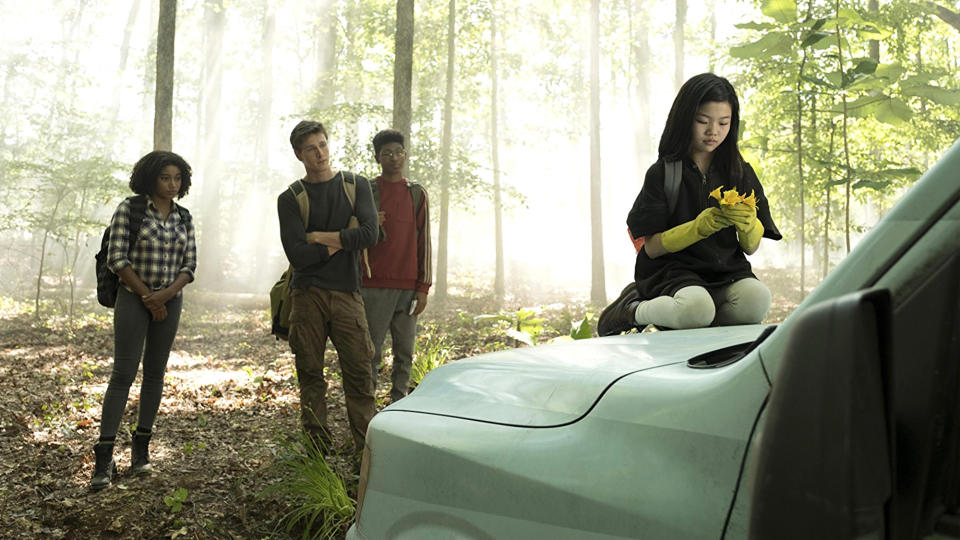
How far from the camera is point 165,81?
1172cm

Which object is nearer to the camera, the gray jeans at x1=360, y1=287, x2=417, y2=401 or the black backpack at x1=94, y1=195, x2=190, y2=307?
the black backpack at x1=94, y1=195, x2=190, y2=307

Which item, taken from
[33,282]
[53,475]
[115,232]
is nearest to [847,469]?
[115,232]

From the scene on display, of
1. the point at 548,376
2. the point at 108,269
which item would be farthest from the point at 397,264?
the point at 548,376

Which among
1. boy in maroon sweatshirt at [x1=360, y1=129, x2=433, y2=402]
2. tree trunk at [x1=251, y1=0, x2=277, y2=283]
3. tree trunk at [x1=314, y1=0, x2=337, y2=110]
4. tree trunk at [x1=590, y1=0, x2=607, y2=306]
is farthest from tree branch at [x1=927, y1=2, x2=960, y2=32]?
tree trunk at [x1=251, y1=0, x2=277, y2=283]

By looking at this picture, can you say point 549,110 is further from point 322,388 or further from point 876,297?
point 876,297

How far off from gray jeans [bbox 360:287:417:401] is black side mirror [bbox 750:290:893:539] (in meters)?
5.25

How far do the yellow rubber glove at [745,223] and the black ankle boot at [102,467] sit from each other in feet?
14.5

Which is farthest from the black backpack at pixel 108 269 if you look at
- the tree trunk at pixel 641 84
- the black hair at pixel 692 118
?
the tree trunk at pixel 641 84

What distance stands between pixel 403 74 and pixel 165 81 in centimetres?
414

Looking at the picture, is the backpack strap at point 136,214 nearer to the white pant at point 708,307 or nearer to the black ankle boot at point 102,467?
the black ankle boot at point 102,467

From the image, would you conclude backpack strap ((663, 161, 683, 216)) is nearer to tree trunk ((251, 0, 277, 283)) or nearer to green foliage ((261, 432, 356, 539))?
green foliage ((261, 432, 356, 539))

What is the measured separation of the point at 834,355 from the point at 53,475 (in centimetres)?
610

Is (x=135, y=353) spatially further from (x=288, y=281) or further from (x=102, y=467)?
(x=288, y=281)

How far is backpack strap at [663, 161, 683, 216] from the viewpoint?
3.18m
